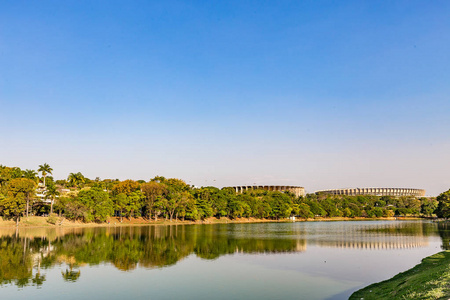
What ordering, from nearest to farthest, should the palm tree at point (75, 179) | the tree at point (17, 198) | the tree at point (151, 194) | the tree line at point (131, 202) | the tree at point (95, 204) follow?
the tree at point (17, 198) < the tree line at point (131, 202) < the tree at point (95, 204) < the tree at point (151, 194) < the palm tree at point (75, 179)

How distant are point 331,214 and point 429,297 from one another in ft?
611

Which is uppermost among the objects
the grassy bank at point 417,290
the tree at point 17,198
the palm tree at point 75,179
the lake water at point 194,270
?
the palm tree at point 75,179

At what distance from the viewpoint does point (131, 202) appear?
121 meters

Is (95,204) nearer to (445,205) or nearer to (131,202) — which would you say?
(131,202)

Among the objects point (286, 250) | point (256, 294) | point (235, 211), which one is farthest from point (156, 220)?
point (256, 294)

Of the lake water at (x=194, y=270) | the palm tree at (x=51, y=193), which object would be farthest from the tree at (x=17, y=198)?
the lake water at (x=194, y=270)

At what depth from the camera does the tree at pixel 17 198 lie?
91.0m

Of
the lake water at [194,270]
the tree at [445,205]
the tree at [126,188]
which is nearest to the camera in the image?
the lake water at [194,270]

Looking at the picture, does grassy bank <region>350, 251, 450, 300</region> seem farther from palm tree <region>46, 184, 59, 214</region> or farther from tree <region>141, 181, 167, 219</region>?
Result: tree <region>141, 181, 167, 219</region>

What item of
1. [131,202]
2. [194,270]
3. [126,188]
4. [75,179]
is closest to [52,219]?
[131,202]

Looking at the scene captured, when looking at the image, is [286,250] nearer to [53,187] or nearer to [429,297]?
[429,297]

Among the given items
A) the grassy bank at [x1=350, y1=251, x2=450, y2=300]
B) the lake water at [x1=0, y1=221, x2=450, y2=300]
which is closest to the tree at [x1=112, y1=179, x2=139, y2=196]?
the lake water at [x1=0, y1=221, x2=450, y2=300]

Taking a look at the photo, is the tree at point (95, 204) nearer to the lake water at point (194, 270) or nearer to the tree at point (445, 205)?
the lake water at point (194, 270)

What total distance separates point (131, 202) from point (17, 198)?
36715 mm
